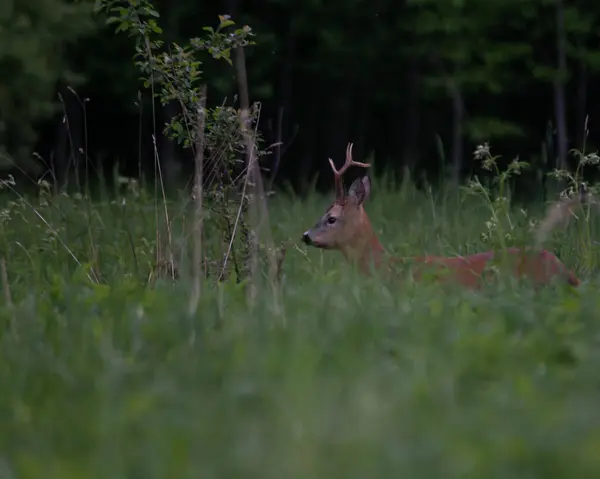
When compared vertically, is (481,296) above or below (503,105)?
above

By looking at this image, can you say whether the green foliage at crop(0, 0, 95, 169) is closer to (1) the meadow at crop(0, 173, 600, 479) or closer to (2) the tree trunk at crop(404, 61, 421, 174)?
(2) the tree trunk at crop(404, 61, 421, 174)

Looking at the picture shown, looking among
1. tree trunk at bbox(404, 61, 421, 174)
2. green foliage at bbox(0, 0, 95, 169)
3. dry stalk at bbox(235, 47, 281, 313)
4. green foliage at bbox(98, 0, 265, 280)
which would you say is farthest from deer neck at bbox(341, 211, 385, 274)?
tree trunk at bbox(404, 61, 421, 174)

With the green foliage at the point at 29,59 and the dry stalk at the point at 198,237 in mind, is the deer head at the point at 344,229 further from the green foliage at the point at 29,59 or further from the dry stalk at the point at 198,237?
the green foliage at the point at 29,59

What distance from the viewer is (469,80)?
16.6 m

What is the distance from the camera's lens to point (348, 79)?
2117 centimetres

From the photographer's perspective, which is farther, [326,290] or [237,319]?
[326,290]

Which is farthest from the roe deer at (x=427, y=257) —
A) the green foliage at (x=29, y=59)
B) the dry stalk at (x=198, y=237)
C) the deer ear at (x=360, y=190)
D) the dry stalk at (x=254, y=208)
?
the green foliage at (x=29, y=59)

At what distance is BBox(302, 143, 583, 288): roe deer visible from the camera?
5309 millimetres

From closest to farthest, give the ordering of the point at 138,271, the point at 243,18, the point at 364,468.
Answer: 1. the point at 364,468
2. the point at 138,271
3. the point at 243,18

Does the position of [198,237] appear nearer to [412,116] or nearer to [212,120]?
[212,120]

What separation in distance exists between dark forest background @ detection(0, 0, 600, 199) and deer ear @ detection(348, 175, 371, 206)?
5.35 meters

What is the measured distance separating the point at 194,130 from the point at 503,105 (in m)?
15.2

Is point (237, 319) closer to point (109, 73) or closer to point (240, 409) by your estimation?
point (240, 409)

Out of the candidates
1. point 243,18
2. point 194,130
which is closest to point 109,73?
point 243,18
